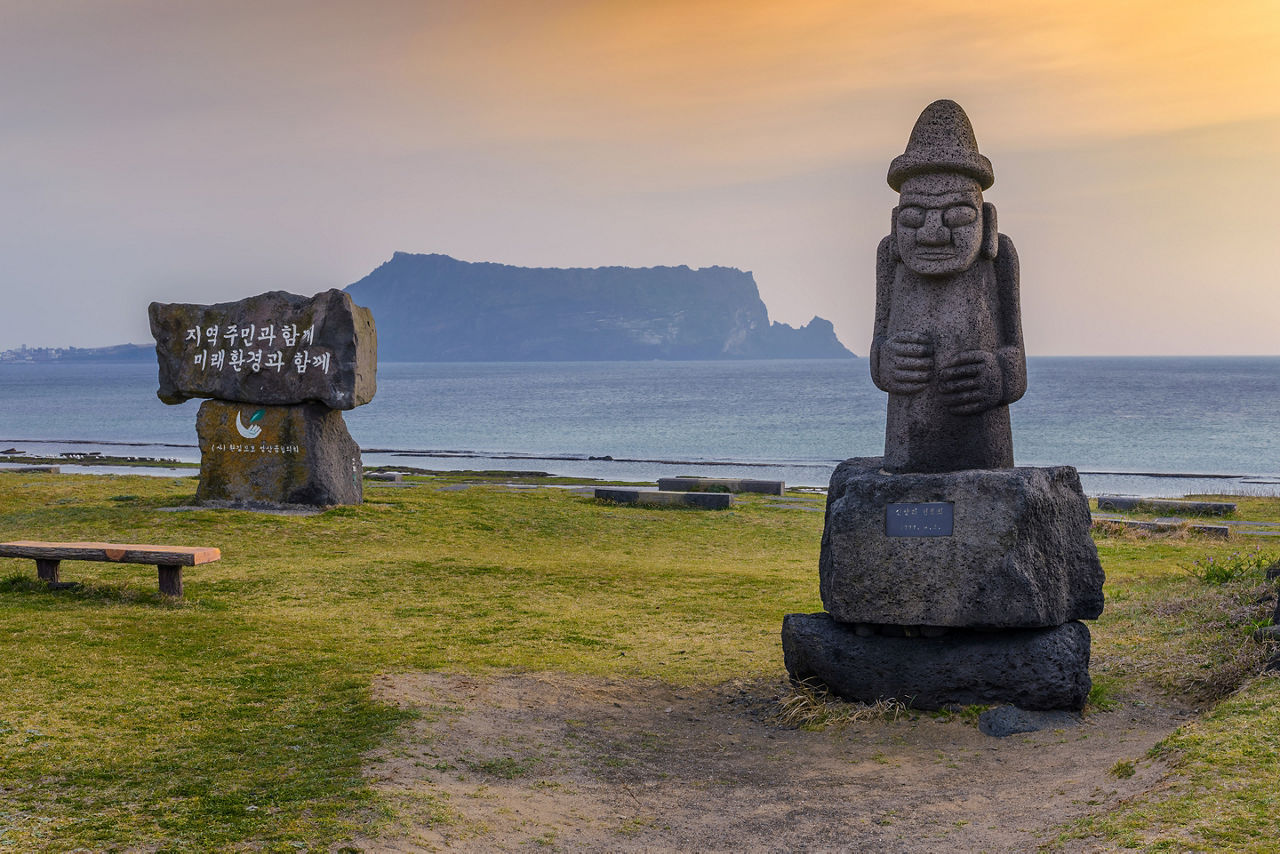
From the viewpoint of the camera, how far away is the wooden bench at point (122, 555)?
11156 mm

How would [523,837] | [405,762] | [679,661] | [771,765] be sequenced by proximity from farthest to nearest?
[679,661] < [771,765] < [405,762] < [523,837]

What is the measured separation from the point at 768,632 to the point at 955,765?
12.5 feet

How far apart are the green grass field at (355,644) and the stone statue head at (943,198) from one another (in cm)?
330

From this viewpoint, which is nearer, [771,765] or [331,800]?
[331,800]

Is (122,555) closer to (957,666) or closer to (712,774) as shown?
(712,774)

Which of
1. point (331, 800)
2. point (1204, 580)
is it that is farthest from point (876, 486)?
point (1204, 580)

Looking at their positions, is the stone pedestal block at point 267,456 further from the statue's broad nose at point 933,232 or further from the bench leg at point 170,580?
the statue's broad nose at point 933,232

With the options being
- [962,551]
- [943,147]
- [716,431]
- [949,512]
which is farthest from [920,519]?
[716,431]

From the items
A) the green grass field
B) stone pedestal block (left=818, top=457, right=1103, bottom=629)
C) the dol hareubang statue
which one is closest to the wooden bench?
the green grass field

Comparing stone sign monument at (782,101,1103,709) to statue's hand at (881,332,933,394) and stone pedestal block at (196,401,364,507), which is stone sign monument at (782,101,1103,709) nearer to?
statue's hand at (881,332,933,394)

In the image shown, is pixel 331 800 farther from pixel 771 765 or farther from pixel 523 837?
pixel 771 765

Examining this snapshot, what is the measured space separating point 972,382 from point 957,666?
1.95 meters

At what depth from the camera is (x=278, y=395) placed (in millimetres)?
17688

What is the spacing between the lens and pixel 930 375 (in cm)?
818
